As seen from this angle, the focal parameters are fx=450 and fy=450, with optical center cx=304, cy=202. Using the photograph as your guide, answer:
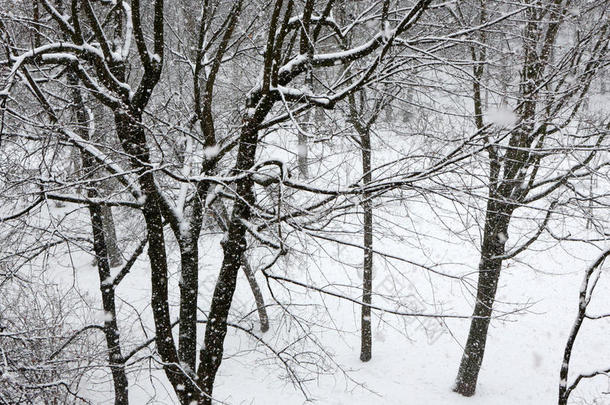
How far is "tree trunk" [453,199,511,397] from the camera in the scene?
343 inches

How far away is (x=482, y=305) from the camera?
28.6 feet

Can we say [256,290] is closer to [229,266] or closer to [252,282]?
[252,282]

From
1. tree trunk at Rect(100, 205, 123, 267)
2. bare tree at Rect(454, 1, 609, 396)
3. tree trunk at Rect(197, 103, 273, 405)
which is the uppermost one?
bare tree at Rect(454, 1, 609, 396)

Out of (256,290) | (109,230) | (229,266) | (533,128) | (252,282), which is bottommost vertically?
(229,266)

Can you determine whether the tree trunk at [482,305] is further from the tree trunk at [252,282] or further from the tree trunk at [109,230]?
the tree trunk at [109,230]

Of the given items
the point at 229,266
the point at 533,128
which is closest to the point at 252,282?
the point at 229,266

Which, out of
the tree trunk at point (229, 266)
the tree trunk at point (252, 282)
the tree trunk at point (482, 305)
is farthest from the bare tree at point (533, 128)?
the tree trunk at point (252, 282)

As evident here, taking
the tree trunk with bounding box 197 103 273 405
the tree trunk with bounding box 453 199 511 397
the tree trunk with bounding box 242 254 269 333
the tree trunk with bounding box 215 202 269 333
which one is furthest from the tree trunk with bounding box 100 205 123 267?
the tree trunk with bounding box 453 199 511 397

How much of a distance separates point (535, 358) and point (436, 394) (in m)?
3.16

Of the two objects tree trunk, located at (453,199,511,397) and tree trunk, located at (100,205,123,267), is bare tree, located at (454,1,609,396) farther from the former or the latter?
tree trunk, located at (100,205,123,267)

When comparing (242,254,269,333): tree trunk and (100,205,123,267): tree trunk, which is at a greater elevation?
(100,205,123,267): tree trunk

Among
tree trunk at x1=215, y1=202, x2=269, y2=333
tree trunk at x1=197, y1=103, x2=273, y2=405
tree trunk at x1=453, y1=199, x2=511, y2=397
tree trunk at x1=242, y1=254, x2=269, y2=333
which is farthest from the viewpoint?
tree trunk at x1=242, y1=254, x2=269, y2=333

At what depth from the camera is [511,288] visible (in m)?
14.3

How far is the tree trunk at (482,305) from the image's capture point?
871cm
